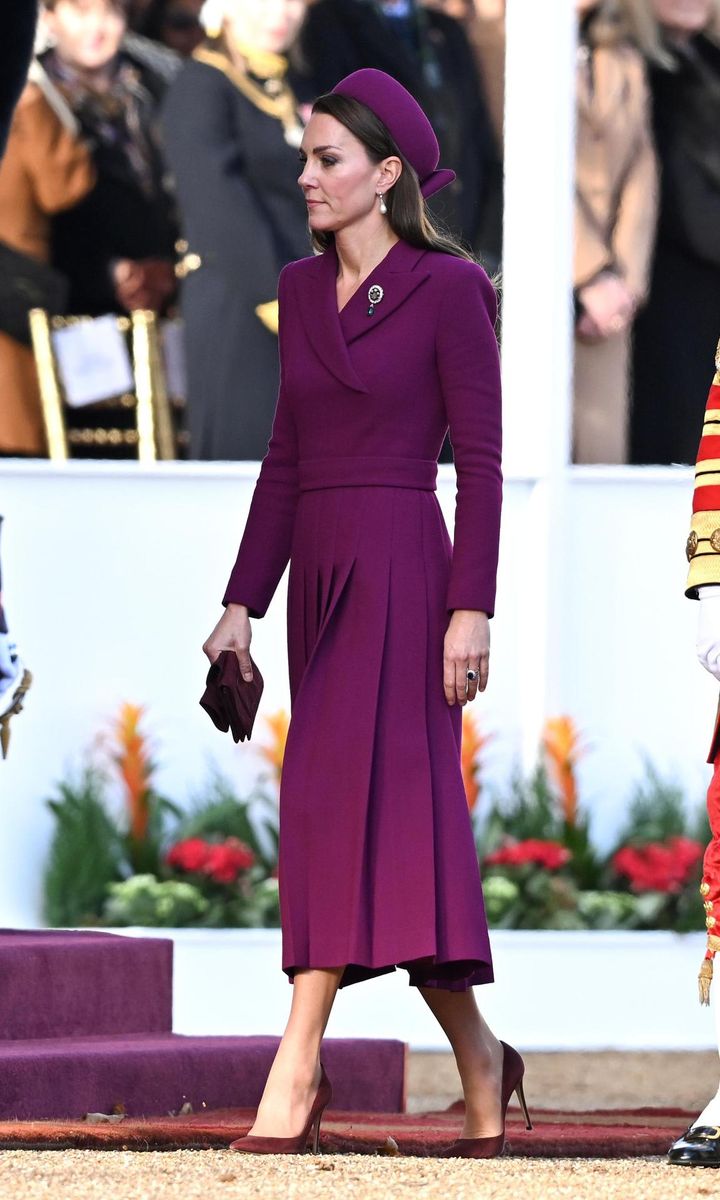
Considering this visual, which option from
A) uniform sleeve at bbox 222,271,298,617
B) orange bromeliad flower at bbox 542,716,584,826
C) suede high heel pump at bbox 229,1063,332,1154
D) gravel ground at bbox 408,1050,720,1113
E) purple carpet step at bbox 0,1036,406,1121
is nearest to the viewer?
suede high heel pump at bbox 229,1063,332,1154

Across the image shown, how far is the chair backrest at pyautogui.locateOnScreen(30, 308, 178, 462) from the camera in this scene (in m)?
8.20

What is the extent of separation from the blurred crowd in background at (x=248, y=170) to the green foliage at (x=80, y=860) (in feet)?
4.49

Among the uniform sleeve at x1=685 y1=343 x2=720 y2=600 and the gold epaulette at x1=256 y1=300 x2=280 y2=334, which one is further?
the gold epaulette at x1=256 y1=300 x2=280 y2=334

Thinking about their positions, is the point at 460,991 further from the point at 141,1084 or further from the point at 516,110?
the point at 516,110

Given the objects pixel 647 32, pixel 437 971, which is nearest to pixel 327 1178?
pixel 437 971

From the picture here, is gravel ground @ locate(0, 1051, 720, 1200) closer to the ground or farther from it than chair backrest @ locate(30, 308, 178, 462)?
closer to the ground

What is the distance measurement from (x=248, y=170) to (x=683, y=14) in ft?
5.22

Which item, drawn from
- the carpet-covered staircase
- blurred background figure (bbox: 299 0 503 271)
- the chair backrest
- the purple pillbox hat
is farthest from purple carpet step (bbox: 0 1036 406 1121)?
blurred background figure (bbox: 299 0 503 271)

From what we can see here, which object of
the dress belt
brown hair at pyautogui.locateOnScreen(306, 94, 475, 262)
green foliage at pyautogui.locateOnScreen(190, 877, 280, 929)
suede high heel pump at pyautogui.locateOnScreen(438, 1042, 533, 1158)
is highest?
brown hair at pyautogui.locateOnScreen(306, 94, 475, 262)

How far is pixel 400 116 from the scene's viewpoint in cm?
405

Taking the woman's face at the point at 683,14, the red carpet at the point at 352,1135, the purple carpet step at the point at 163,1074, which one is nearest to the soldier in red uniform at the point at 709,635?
the red carpet at the point at 352,1135

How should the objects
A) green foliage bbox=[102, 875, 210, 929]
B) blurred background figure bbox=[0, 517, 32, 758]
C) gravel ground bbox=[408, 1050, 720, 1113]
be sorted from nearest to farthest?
1. blurred background figure bbox=[0, 517, 32, 758]
2. gravel ground bbox=[408, 1050, 720, 1113]
3. green foliage bbox=[102, 875, 210, 929]

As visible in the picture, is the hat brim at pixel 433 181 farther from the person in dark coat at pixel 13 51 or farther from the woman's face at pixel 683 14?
the woman's face at pixel 683 14

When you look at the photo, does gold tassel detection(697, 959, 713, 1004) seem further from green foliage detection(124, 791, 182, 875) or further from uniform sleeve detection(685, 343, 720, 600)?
green foliage detection(124, 791, 182, 875)
